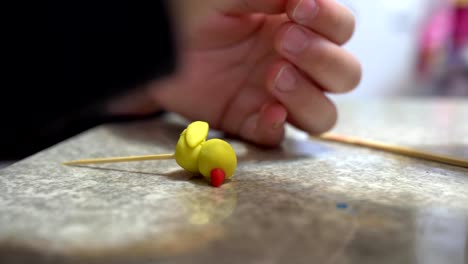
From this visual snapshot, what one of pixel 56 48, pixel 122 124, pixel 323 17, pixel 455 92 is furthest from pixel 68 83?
pixel 455 92

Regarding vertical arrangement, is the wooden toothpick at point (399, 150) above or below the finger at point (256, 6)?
below

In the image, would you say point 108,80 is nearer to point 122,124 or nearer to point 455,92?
point 122,124

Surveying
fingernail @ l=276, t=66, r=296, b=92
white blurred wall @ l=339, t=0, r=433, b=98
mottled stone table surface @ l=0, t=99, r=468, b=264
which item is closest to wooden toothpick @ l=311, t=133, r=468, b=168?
mottled stone table surface @ l=0, t=99, r=468, b=264

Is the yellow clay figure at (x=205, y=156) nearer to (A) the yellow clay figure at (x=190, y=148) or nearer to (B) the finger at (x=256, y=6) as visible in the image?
(A) the yellow clay figure at (x=190, y=148)

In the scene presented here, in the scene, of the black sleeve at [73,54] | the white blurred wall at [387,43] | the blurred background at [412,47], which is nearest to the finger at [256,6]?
the black sleeve at [73,54]

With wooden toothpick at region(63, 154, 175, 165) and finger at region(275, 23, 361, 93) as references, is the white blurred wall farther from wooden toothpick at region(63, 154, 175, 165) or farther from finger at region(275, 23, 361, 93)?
wooden toothpick at region(63, 154, 175, 165)
